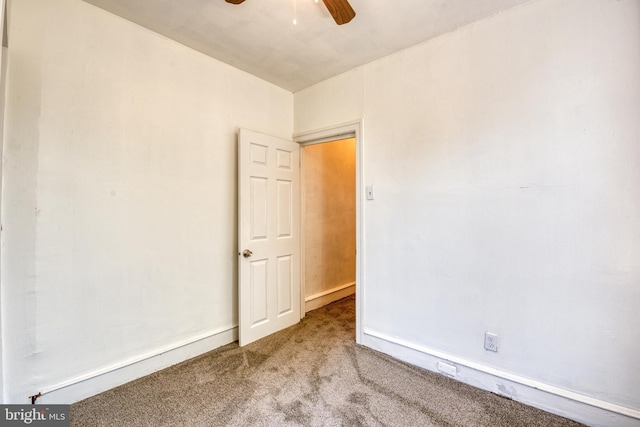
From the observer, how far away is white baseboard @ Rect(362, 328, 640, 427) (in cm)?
158

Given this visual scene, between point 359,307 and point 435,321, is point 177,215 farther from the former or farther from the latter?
point 435,321

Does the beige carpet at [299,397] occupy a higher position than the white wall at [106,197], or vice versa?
the white wall at [106,197]

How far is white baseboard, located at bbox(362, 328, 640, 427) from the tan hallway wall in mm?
1386

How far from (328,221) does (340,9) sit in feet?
8.31

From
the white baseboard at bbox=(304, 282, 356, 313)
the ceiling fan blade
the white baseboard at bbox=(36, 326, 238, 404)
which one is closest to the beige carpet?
the white baseboard at bbox=(36, 326, 238, 404)

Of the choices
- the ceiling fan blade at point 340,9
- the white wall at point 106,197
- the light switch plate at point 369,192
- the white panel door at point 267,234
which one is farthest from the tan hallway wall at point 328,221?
the ceiling fan blade at point 340,9

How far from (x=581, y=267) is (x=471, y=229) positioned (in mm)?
620

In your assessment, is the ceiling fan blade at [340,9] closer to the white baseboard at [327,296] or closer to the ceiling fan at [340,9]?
the ceiling fan at [340,9]

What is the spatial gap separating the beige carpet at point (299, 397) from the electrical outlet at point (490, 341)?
0.30m

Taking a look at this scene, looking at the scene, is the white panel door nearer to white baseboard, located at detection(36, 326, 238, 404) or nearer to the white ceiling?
white baseboard, located at detection(36, 326, 238, 404)

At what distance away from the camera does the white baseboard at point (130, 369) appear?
5.83 ft

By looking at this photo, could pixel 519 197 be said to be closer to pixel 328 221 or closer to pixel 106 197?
pixel 328 221

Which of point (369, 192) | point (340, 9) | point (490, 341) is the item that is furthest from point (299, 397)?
point (340, 9)

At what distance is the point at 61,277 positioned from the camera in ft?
5.85
